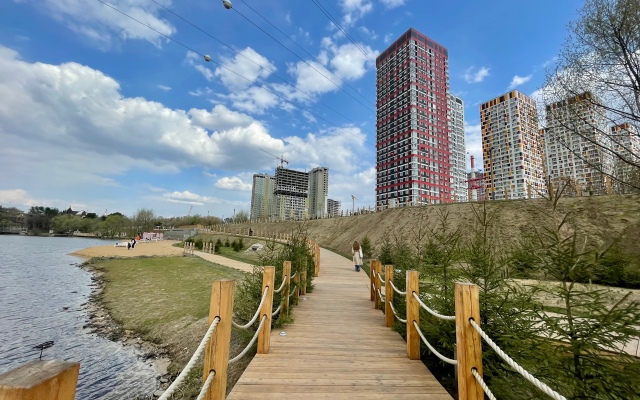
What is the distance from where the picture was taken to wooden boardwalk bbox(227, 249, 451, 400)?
3.27 m

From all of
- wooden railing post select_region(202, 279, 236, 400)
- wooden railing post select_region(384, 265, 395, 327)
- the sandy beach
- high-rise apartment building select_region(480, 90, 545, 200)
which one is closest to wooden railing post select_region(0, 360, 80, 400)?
wooden railing post select_region(202, 279, 236, 400)

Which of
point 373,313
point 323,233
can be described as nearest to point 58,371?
point 373,313

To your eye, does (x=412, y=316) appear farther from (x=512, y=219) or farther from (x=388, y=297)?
(x=512, y=219)

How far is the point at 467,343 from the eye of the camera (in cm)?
251

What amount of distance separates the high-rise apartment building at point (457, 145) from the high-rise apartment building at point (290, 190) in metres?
57.1

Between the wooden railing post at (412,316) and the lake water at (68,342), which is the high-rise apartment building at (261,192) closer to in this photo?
the lake water at (68,342)

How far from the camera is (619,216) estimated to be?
18.5 meters

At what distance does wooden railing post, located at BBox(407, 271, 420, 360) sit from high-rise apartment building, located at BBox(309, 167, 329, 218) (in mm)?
113891

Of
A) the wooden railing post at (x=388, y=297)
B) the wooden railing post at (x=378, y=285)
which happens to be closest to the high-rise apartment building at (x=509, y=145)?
the wooden railing post at (x=378, y=285)

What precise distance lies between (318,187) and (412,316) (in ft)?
383

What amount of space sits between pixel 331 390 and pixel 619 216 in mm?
Result: 25297

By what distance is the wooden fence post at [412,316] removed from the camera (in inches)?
170

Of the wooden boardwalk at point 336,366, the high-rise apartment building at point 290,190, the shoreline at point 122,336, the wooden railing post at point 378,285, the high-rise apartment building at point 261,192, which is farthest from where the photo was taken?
the high-rise apartment building at point 261,192

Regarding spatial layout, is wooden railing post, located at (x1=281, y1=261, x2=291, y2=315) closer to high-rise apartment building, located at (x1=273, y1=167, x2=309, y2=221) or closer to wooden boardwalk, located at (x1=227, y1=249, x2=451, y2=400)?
wooden boardwalk, located at (x1=227, y1=249, x2=451, y2=400)
